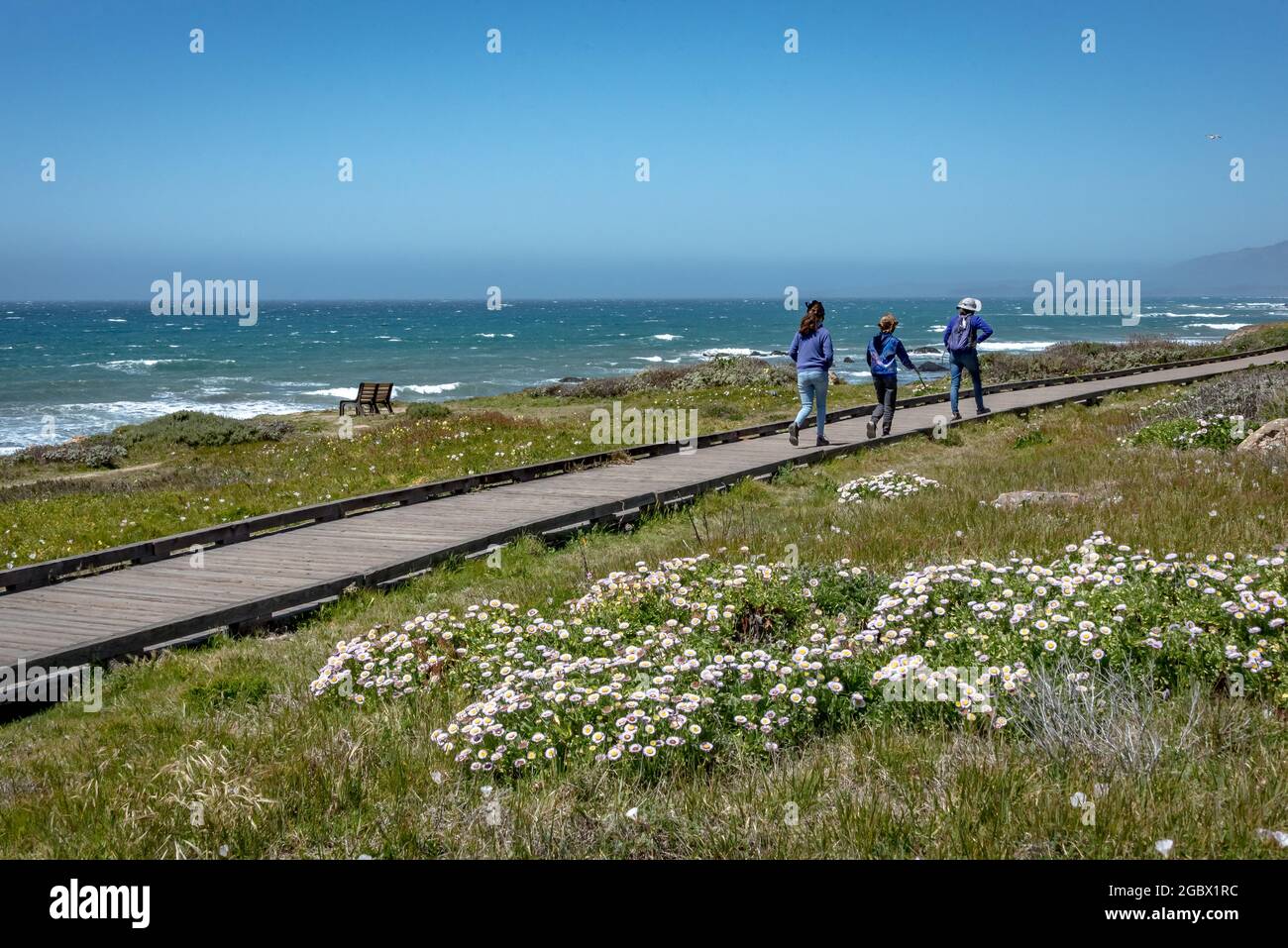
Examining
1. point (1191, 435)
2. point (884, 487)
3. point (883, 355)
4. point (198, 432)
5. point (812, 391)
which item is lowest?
point (884, 487)

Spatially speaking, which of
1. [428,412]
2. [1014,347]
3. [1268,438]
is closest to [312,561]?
[1268,438]

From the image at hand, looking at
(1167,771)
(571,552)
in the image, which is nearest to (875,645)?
(1167,771)

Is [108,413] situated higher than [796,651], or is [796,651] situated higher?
[108,413]

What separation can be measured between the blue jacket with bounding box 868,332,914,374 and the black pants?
22 cm

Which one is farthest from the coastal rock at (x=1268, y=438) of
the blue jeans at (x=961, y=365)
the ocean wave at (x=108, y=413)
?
the ocean wave at (x=108, y=413)

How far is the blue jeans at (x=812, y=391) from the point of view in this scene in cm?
1798

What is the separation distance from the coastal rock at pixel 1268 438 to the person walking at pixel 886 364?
548 centimetres

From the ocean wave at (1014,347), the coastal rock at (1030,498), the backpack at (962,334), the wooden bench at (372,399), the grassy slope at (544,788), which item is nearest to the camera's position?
the grassy slope at (544,788)

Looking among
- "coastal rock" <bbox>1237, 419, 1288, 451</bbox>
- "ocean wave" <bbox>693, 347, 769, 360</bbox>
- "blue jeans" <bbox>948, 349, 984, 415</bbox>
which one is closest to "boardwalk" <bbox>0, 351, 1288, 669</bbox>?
"blue jeans" <bbox>948, 349, 984, 415</bbox>

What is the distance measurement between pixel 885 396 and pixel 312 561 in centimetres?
1211

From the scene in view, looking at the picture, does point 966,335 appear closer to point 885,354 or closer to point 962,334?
point 962,334

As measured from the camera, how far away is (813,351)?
17.6m

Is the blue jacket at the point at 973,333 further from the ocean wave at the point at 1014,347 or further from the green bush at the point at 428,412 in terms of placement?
the ocean wave at the point at 1014,347
